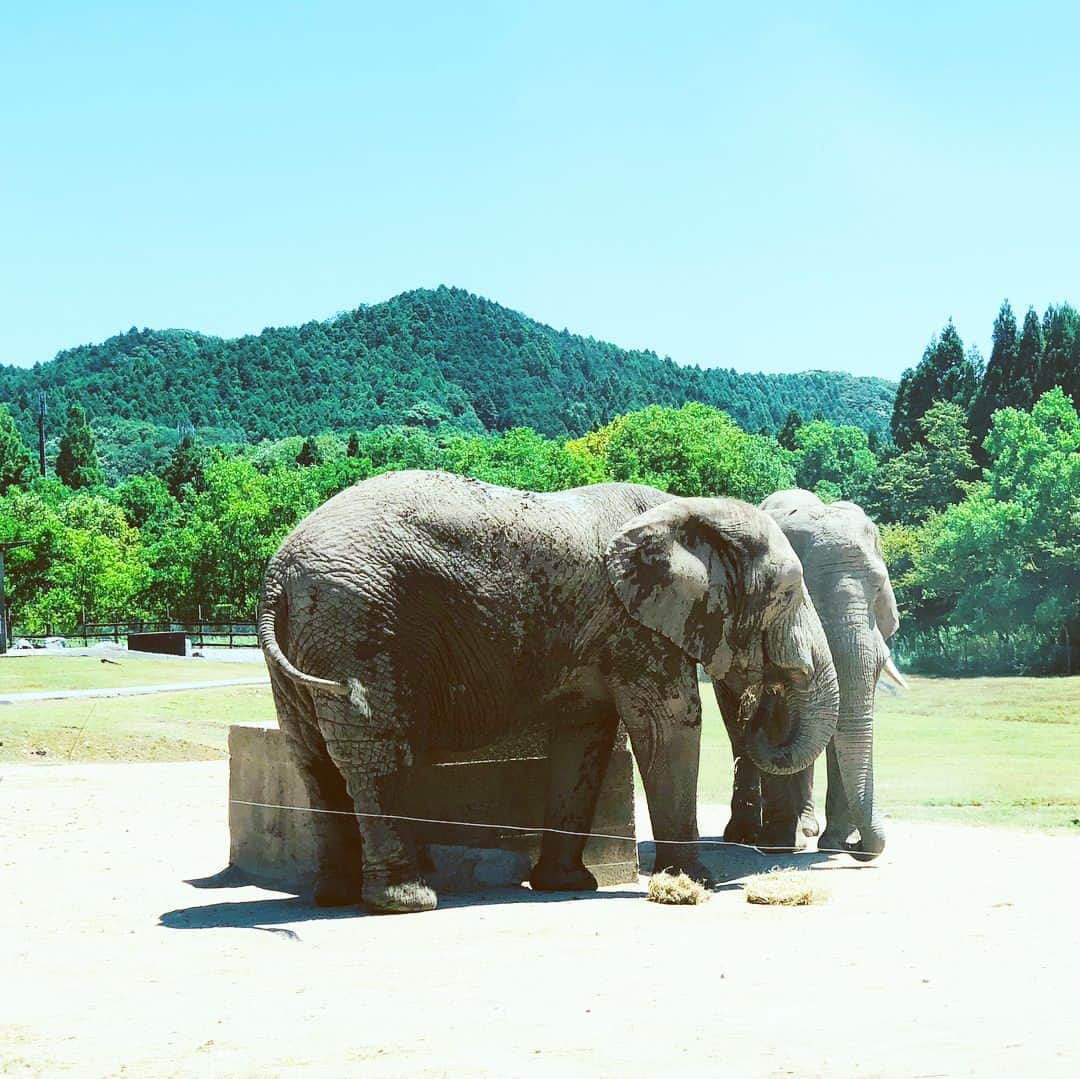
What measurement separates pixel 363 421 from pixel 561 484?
125m

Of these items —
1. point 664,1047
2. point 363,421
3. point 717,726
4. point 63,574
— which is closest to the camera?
point 664,1047

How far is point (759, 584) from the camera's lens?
11906mm

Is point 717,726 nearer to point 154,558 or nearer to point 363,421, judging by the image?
point 154,558

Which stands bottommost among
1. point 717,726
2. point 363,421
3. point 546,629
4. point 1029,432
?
point 717,726

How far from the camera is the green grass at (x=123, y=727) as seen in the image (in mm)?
25031

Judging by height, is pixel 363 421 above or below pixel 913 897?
above

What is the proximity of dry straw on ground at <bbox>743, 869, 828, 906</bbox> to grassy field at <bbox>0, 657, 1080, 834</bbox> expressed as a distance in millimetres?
5872

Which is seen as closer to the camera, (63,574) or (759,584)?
(759,584)

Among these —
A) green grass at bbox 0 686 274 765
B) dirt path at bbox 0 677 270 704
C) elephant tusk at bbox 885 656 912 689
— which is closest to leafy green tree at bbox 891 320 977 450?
dirt path at bbox 0 677 270 704

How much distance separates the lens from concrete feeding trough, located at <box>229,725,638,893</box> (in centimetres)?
1177

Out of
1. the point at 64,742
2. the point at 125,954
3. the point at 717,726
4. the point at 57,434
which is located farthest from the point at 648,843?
the point at 57,434

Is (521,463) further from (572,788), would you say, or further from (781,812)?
(572,788)

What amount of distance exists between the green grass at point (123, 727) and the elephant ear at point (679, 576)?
13578 millimetres

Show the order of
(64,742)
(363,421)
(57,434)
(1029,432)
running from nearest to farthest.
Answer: (64,742)
(1029,432)
(57,434)
(363,421)
